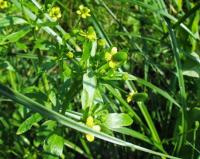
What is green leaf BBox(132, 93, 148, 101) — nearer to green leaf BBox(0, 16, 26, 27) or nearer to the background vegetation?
the background vegetation

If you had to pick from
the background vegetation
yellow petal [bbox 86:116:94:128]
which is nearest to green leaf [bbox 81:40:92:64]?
the background vegetation

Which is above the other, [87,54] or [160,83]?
[87,54]

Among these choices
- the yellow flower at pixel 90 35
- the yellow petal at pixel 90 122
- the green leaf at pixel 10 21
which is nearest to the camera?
the yellow petal at pixel 90 122

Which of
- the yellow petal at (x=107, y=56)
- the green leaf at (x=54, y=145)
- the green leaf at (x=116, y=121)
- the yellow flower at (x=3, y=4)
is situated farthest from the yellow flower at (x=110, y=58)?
the yellow flower at (x=3, y=4)

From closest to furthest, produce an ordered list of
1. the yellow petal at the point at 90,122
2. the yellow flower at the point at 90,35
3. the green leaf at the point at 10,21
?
the yellow petal at the point at 90,122 < the yellow flower at the point at 90,35 < the green leaf at the point at 10,21

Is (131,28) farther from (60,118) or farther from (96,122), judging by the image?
(60,118)

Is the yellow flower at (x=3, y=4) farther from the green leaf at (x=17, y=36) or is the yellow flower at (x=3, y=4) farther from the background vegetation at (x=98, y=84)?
the green leaf at (x=17, y=36)

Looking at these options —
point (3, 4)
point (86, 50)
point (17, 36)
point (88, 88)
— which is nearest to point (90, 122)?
point (88, 88)

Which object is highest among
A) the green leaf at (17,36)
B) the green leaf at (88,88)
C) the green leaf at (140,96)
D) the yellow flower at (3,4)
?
the yellow flower at (3,4)

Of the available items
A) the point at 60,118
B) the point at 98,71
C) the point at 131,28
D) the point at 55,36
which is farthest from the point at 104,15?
the point at 60,118
